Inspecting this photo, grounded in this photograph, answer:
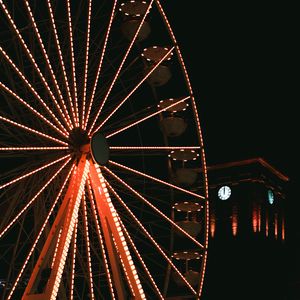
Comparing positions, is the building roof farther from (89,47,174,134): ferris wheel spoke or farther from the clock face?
(89,47,174,134): ferris wheel spoke

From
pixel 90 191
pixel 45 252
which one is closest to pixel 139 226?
pixel 90 191

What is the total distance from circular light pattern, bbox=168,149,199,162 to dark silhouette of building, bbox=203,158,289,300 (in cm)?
3943

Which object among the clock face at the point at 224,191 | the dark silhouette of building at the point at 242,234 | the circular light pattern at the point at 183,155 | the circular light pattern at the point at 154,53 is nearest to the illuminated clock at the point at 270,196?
the dark silhouette of building at the point at 242,234

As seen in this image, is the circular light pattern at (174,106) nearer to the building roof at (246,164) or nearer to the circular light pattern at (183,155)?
the circular light pattern at (183,155)

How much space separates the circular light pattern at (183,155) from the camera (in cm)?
2316

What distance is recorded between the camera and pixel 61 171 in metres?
19.6

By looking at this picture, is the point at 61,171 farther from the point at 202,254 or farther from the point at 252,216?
the point at 252,216

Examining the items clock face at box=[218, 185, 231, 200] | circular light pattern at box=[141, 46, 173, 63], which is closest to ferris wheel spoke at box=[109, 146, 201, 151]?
circular light pattern at box=[141, 46, 173, 63]

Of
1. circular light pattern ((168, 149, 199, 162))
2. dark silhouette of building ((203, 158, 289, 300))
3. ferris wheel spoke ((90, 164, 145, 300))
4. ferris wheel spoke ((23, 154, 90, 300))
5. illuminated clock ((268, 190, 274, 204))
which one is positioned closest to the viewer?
ferris wheel spoke ((23, 154, 90, 300))

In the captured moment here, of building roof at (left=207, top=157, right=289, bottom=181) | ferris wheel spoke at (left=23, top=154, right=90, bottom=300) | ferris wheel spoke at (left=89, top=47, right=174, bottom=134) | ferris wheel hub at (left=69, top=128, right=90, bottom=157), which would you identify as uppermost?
building roof at (left=207, top=157, right=289, bottom=181)

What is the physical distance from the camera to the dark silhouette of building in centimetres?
6212

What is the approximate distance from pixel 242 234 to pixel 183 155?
135ft

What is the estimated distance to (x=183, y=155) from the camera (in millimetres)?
23250

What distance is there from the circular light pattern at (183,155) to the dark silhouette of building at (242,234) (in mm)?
39428
